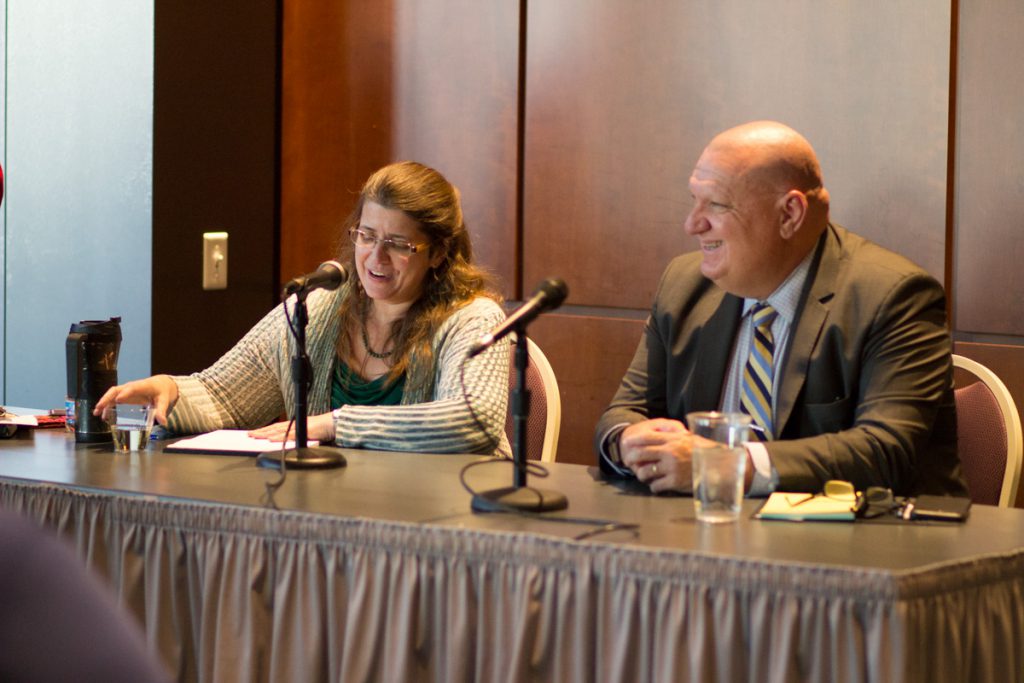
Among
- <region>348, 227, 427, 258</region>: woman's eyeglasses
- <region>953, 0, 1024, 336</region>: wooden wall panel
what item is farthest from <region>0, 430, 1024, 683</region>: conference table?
<region>953, 0, 1024, 336</region>: wooden wall panel

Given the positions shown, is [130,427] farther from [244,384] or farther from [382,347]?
[382,347]

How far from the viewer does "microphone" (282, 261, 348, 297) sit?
98.0 inches

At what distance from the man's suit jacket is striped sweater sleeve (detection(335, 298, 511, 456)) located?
0.88 ft

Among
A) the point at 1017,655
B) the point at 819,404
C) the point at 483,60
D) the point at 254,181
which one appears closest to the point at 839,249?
the point at 819,404

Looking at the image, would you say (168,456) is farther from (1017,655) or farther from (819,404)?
(1017,655)

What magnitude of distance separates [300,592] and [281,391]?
114 cm

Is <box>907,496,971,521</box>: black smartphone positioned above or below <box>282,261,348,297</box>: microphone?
below

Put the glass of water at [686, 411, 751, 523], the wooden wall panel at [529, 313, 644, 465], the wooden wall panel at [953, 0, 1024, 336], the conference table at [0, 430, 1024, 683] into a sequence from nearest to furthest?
the conference table at [0, 430, 1024, 683] → the glass of water at [686, 411, 751, 523] → the wooden wall panel at [953, 0, 1024, 336] → the wooden wall panel at [529, 313, 644, 465]

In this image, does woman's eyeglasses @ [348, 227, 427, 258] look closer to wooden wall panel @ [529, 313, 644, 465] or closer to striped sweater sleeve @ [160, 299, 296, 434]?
striped sweater sleeve @ [160, 299, 296, 434]

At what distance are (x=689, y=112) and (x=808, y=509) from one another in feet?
5.94

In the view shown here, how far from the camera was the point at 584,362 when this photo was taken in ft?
12.8

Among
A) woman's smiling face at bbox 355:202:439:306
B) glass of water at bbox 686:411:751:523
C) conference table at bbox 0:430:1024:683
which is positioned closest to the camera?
conference table at bbox 0:430:1024:683

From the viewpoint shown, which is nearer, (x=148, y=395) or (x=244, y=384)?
(x=148, y=395)

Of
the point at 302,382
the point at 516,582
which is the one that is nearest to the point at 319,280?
the point at 302,382
